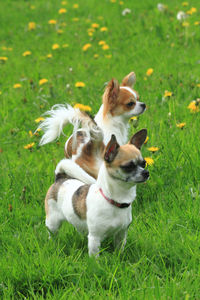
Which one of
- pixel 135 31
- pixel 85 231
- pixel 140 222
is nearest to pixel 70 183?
pixel 85 231

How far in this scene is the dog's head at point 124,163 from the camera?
9.41ft

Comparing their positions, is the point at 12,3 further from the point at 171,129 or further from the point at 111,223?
the point at 111,223

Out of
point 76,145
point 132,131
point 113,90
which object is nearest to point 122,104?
point 113,90

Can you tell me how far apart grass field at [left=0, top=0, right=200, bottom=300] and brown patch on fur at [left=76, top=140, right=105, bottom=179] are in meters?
0.44

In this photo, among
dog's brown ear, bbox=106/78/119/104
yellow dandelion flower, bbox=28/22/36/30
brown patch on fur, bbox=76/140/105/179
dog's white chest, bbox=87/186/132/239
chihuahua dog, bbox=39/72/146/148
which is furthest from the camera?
yellow dandelion flower, bbox=28/22/36/30

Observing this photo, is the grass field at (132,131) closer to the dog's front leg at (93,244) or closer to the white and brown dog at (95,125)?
the dog's front leg at (93,244)

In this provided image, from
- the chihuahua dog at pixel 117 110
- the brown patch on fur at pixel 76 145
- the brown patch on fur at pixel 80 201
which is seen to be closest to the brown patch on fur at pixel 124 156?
the brown patch on fur at pixel 80 201

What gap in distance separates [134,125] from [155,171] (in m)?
0.74

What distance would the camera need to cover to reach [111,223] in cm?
303

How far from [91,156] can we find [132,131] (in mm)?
839

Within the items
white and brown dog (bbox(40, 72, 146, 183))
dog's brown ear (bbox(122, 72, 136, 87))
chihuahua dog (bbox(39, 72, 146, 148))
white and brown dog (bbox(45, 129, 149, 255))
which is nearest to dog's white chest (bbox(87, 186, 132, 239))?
white and brown dog (bbox(45, 129, 149, 255))

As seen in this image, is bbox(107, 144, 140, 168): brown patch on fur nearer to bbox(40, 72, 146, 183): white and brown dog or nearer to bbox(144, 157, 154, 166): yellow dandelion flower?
bbox(40, 72, 146, 183): white and brown dog

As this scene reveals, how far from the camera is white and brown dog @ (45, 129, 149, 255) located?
289cm

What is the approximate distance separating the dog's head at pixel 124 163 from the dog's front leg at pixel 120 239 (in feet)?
1.53
